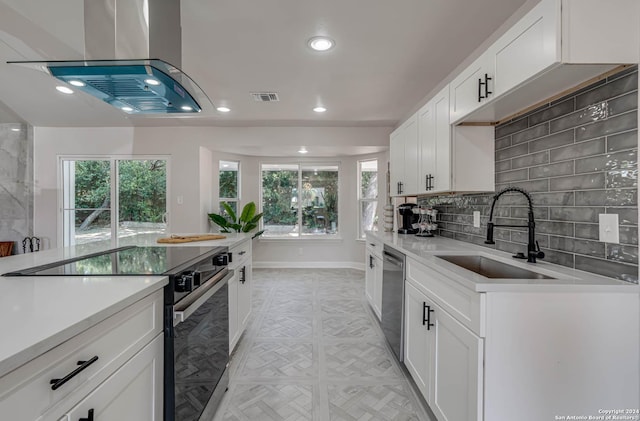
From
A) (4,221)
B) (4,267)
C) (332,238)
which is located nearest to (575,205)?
(4,267)

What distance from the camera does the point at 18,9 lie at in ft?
6.38

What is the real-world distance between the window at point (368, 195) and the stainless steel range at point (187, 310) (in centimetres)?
398

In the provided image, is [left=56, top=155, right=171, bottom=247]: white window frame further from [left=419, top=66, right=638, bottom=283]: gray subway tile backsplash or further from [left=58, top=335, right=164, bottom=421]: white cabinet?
[left=419, top=66, right=638, bottom=283]: gray subway tile backsplash

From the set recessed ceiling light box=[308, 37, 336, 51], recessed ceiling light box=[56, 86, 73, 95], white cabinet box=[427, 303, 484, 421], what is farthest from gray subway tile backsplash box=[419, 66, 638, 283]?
recessed ceiling light box=[56, 86, 73, 95]

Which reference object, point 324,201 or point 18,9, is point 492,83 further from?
point 324,201

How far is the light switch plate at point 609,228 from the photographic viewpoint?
1.26m

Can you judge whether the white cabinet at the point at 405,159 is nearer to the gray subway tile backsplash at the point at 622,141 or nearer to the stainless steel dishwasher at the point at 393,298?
the stainless steel dishwasher at the point at 393,298

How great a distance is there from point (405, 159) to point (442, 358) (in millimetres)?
2106

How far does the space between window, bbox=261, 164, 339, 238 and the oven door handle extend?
406 cm

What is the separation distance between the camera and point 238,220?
5457mm

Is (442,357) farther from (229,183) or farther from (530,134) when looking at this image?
(229,183)

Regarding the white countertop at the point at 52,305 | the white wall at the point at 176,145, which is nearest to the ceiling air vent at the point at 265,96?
the white wall at the point at 176,145

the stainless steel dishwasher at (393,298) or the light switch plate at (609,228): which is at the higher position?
the light switch plate at (609,228)

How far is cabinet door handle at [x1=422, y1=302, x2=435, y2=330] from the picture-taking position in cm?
168
